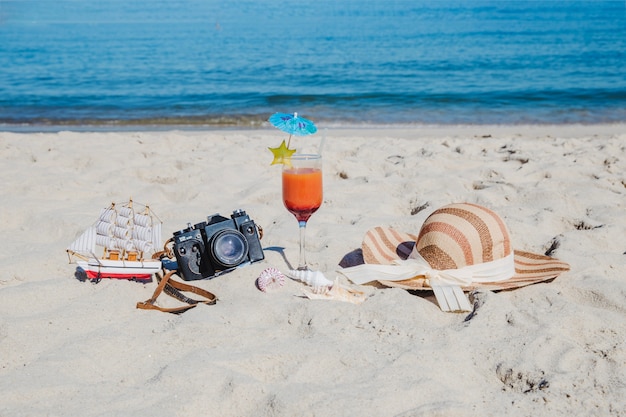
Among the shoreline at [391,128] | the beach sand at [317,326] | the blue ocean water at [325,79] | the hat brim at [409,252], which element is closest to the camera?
the beach sand at [317,326]

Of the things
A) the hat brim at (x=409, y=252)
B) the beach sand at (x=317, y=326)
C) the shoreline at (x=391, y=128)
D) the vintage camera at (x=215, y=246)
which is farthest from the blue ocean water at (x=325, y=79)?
the vintage camera at (x=215, y=246)

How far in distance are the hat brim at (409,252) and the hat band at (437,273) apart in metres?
0.02

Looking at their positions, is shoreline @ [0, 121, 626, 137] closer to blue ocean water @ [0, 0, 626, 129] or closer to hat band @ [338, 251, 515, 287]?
blue ocean water @ [0, 0, 626, 129]

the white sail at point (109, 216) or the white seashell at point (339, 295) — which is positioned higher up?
the white sail at point (109, 216)

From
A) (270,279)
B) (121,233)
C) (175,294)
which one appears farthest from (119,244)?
(270,279)

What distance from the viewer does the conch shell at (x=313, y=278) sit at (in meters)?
2.61

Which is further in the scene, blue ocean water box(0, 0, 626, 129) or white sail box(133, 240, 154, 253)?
blue ocean water box(0, 0, 626, 129)

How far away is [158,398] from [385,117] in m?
7.76

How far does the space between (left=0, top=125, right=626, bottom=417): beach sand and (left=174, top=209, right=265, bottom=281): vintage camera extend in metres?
0.10

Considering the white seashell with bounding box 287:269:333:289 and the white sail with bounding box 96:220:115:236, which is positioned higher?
the white sail with bounding box 96:220:115:236

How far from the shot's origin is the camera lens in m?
2.68

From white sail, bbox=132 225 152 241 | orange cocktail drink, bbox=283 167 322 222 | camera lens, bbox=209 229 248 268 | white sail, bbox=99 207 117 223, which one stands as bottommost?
camera lens, bbox=209 229 248 268

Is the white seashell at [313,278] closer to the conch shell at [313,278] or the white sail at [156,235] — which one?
the conch shell at [313,278]

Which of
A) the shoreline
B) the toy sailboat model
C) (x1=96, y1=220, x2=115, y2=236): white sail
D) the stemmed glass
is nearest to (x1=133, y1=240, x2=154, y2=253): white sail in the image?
the toy sailboat model
